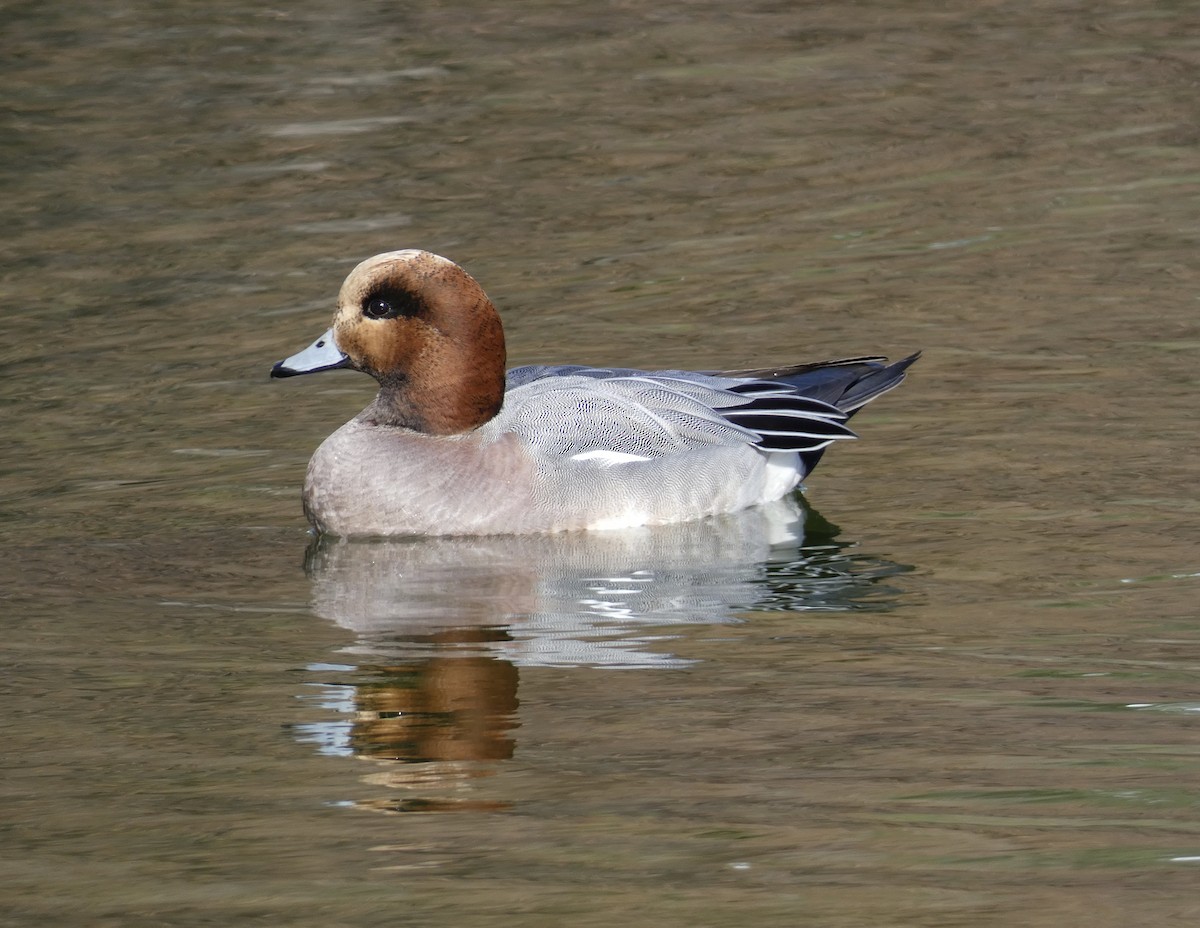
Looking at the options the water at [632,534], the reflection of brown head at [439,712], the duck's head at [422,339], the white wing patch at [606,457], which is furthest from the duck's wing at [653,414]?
the reflection of brown head at [439,712]

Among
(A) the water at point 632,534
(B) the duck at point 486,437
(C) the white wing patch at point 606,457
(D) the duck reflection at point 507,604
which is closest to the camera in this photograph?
(A) the water at point 632,534

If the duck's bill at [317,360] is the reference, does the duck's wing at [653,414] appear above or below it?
below

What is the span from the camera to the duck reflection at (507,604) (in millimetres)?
5785

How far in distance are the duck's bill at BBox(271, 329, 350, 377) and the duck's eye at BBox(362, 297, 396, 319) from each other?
0.49 ft

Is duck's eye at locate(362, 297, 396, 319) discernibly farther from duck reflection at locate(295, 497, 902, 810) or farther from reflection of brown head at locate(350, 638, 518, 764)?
reflection of brown head at locate(350, 638, 518, 764)

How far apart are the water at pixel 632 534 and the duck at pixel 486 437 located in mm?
225

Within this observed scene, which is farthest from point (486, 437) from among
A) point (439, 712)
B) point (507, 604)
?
point (439, 712)

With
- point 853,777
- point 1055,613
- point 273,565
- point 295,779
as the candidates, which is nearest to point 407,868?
point 295,779

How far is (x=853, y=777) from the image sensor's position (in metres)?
5.23

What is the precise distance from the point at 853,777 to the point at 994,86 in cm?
1021

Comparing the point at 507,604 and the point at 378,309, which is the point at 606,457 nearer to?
the point at 378,309

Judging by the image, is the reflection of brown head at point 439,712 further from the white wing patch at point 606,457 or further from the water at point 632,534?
the white wing patch at point 606,457

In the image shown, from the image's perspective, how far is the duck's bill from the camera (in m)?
8.10

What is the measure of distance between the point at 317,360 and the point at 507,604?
4.86 feet
